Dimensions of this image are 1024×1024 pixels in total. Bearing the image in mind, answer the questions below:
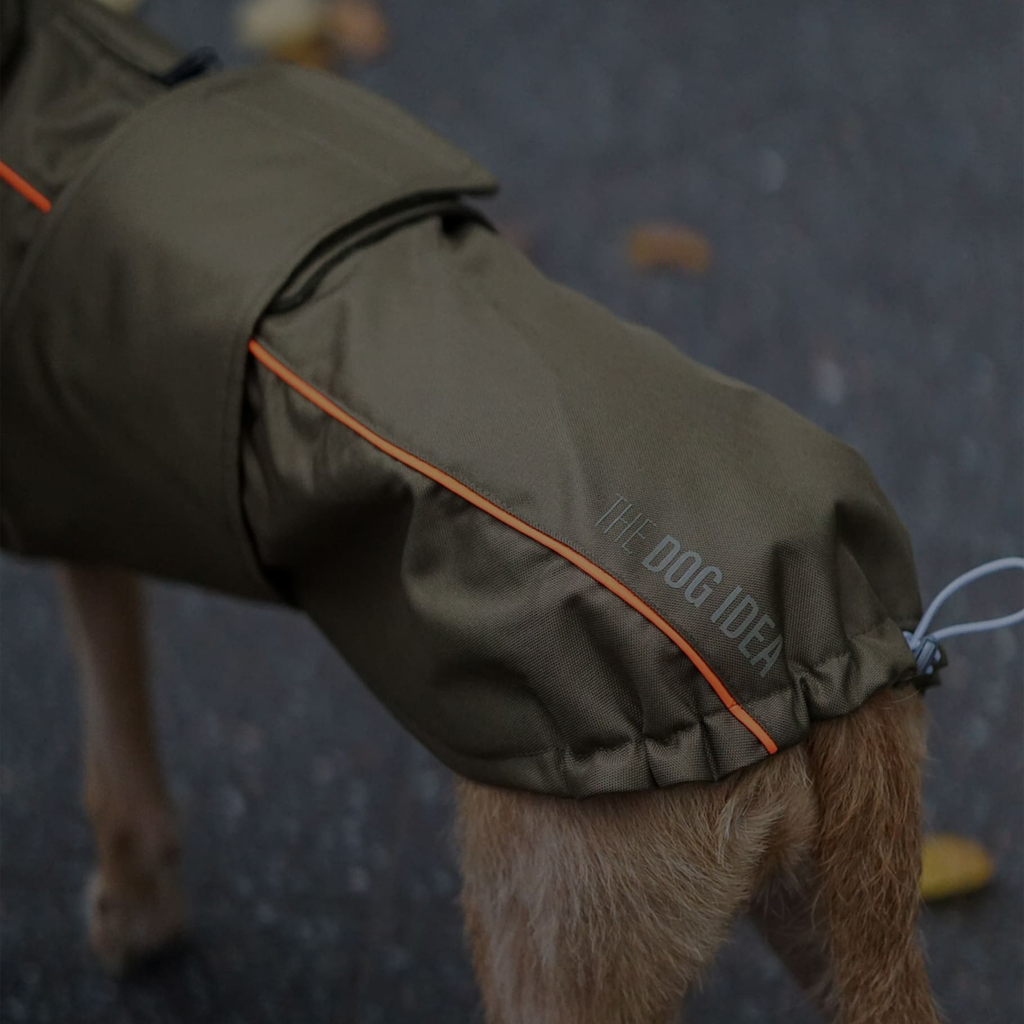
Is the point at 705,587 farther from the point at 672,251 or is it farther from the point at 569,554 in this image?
the point at 672,251

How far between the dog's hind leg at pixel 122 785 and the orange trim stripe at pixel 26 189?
2.17ft

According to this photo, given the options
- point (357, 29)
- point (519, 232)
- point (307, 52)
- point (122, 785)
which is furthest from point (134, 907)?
point (357, 29)

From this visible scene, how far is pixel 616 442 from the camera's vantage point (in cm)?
121

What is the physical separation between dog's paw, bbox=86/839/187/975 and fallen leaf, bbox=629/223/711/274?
175cm

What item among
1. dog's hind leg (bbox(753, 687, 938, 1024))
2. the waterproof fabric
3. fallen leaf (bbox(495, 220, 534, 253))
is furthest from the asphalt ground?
dog's hind leg (bbox(753, 687, 938, 1024))

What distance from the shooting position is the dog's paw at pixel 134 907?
83.2 inches

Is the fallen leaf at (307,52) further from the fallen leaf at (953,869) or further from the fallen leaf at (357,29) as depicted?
the fallen leaf at (953,869)

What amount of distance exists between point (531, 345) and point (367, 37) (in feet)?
8.77

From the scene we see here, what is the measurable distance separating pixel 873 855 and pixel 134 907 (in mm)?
1302

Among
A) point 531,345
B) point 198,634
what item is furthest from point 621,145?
point 531,345

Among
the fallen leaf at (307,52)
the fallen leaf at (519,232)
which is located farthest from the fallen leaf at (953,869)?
the fallen leaf at (307,52)

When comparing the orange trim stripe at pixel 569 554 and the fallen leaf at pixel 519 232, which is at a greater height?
the orange trim stripe at pixel 569 554

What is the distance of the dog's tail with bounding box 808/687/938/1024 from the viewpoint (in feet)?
4.00

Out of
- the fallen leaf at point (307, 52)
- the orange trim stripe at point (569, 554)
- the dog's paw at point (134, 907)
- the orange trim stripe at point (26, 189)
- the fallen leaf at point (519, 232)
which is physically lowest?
the dog's paw at point (134, 907)
